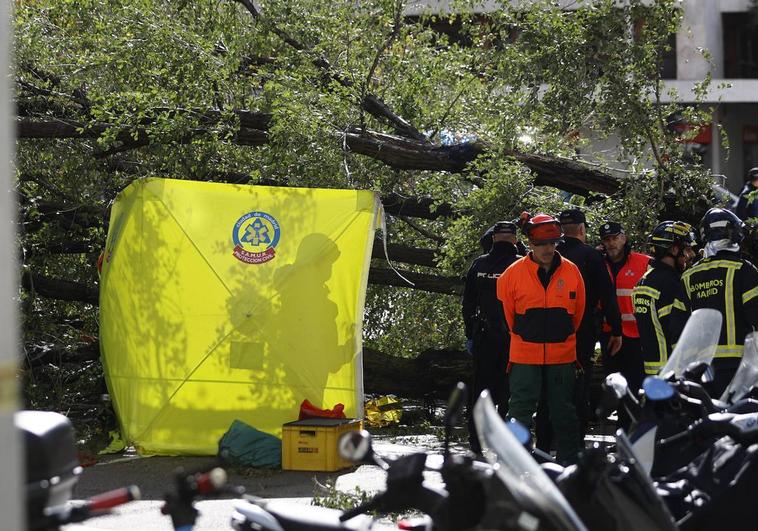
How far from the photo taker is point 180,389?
8.59 m

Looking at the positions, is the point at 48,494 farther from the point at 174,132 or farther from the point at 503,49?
the point at 503,49

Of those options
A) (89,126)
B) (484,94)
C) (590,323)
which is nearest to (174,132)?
(89,126)

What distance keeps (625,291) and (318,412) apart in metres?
2.55

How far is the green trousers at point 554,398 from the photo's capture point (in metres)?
7.66

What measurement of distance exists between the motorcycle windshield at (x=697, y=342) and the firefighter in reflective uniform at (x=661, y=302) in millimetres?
2725

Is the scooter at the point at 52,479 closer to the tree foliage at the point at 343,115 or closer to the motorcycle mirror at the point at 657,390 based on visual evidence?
the motorcycle mirror at the point at 657,390

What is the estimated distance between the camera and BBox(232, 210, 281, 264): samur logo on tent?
8.59 metres

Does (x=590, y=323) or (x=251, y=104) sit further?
(x=251, y=104)

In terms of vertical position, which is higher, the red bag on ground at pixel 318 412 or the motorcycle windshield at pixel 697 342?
the motorcycle windshield at pixel 697 342

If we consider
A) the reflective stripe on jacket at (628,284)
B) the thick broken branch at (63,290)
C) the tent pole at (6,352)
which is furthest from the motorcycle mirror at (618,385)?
the thick broken branch at (63,290)

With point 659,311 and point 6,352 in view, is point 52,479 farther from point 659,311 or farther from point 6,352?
point 659,311

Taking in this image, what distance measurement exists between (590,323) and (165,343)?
10.4 ft

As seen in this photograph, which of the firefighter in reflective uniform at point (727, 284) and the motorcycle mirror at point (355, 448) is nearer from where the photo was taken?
the motorcycle mirror at point (355, 448)

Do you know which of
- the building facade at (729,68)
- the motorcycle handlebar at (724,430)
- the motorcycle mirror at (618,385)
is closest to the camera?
the motorcycle handlebar at (724,430)
